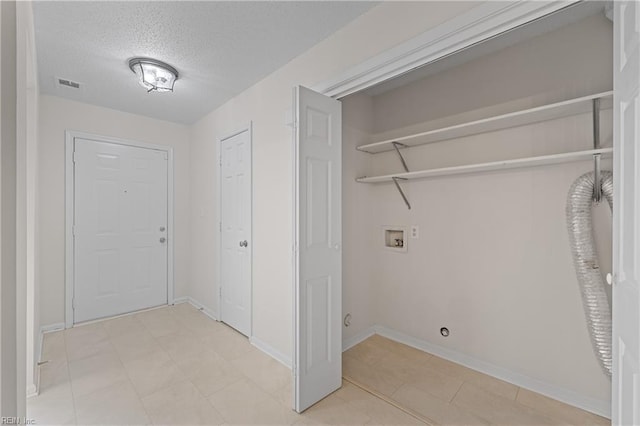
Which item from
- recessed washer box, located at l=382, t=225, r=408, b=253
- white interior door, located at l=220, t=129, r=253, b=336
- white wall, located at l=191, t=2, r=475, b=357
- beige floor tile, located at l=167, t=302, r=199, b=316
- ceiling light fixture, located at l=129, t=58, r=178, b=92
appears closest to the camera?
white wall, located at l=191, t=2, r=475, b=357

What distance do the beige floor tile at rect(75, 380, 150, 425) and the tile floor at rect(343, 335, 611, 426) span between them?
4.88 ft

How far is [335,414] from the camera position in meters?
1.77

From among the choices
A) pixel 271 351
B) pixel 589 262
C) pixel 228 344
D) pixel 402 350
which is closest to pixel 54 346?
pixel 228 344

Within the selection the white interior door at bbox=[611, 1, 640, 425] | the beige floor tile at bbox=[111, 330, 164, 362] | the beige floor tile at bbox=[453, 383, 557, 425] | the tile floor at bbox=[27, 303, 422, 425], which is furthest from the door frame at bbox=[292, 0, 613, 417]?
the beige floor tile at bbox=[111, 330, 164, 362]

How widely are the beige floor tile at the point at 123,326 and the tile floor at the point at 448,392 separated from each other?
2.36 m

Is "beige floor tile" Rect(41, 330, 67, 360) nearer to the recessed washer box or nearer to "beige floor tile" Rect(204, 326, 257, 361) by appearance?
"beige floor tile" Rect(204, 326, 257, 361)

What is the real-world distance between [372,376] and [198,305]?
257cm

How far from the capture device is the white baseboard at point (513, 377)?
1772mm

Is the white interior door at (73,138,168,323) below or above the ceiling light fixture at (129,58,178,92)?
below

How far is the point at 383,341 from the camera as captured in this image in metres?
2.76

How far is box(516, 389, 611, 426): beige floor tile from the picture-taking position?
1.70 metres

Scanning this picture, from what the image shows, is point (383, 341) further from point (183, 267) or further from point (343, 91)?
point (183, 267)

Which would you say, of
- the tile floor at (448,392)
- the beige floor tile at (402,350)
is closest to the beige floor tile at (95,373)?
the tile floor at (448,392)

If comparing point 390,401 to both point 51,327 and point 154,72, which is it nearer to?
point 154,72
